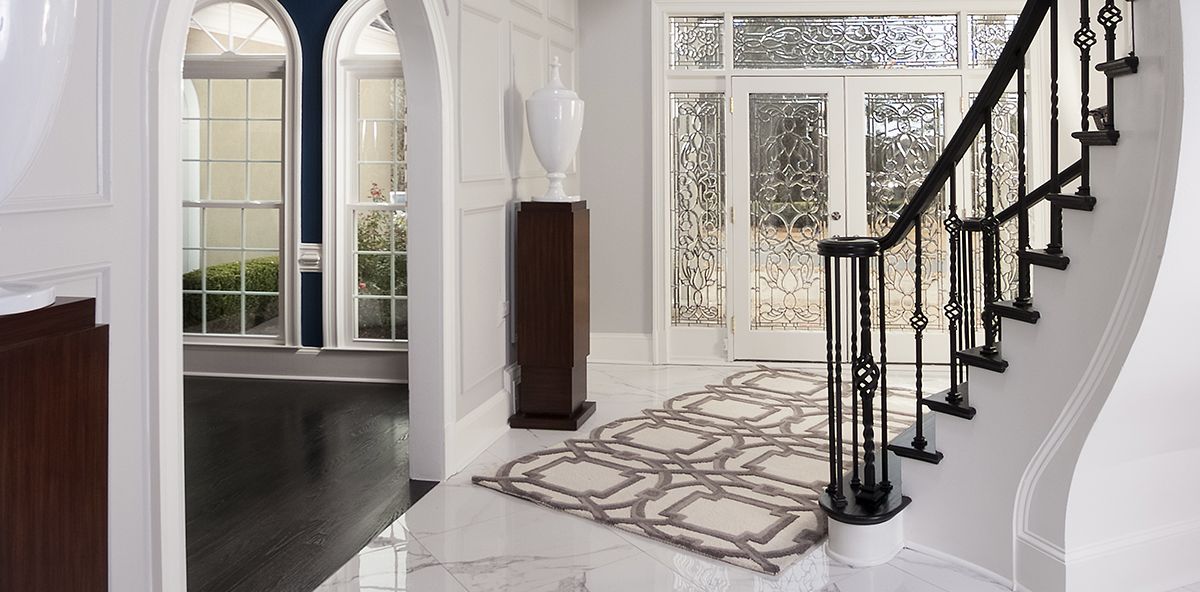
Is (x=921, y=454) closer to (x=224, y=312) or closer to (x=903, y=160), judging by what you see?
(x=903, y=160)

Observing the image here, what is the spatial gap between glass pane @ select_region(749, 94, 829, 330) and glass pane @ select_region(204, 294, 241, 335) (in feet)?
11.5

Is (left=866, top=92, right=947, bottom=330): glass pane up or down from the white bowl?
up

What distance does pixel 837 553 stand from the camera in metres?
3.15

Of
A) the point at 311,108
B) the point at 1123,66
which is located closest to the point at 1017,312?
the point at 1123,66

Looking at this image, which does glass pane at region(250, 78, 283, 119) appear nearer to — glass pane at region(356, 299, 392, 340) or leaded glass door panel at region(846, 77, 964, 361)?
glass pane at region(356, 299, 392, 340)

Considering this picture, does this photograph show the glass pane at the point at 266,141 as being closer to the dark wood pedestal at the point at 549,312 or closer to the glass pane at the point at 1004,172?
the dark wood pedestal at the point at 549,312

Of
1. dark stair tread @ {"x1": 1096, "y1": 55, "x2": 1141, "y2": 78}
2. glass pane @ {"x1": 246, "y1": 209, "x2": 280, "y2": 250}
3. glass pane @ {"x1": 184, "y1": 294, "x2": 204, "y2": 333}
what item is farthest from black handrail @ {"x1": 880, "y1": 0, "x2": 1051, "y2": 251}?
glass pane @ {"x1": 184, "y1": 294, "x2": 204, "y2": 333}

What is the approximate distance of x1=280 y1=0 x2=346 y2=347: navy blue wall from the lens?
20.0 feet

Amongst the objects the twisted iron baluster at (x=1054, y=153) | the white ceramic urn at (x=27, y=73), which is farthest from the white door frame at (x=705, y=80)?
the white ceramic urn at (x=27, y=73)

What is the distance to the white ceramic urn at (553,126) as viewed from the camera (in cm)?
504

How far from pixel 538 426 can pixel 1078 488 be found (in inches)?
111

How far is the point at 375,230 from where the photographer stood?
625cm

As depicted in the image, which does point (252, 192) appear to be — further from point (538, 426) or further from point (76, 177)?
point (76, 177)

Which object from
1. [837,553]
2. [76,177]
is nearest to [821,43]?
[837,553]
